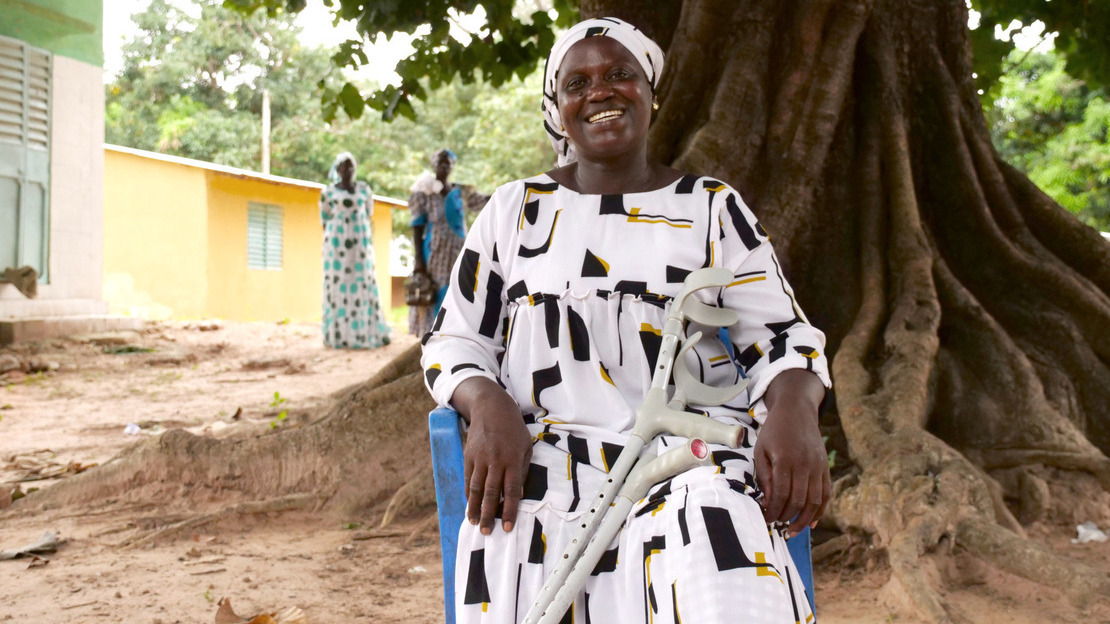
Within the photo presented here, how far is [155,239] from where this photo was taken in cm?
1459

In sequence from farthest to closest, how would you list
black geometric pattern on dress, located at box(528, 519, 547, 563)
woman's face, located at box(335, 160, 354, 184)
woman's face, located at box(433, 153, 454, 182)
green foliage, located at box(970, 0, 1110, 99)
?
woman's face, located at box(335, 160, 354, 184)
woman's face, located at box(433, 153, 454, 182)
green foliage, located at box(970, 0, 1110, 99)
black geometric pattern on dress, located at box(528, 519, 547, 563)

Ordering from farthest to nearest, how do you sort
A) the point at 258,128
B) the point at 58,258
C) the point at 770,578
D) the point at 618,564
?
the point at 258,128 → the point at 58,258 → the point at 618,564 → the point at 770,578

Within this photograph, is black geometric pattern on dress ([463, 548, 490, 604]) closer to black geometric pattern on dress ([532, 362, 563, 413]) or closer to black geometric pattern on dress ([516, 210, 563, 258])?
black geometric pattern on dress ([532, 362, 563, 413])

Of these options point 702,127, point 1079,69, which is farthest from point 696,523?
point 1079,69

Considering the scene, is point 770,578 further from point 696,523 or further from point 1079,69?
point 1079,69

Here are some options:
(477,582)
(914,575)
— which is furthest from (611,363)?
(914,575)

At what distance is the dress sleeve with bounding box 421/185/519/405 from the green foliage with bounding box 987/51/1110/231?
Result: 14536 mm

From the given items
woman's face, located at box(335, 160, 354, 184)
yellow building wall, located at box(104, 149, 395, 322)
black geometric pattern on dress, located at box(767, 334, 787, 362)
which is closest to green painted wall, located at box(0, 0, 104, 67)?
woman's face, located at box(335, 160, 354, 184)

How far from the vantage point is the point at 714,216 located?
192 cm

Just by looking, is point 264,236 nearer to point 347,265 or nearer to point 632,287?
point 347,265

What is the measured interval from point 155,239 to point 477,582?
14.5 metres

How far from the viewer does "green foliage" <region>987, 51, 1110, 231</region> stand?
15.1 m

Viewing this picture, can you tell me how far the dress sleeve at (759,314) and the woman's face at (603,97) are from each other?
0.83 ft

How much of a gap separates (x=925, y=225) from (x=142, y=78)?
21.0 m
